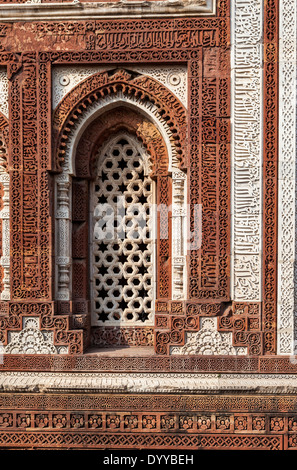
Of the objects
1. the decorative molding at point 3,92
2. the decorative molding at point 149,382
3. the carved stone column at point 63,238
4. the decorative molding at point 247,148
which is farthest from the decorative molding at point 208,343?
the decorative molding at point 3,92

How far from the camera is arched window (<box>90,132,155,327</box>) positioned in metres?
5.12

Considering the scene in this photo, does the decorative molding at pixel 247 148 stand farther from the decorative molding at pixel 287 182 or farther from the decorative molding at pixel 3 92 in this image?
the decorative molding at pixel 3 92

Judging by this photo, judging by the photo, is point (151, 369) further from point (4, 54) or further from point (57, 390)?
point (4, 54)

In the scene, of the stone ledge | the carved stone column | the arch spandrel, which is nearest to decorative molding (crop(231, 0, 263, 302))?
the arch spandrel

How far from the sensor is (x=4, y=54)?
482 cm

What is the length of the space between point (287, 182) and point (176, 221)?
4.16ft

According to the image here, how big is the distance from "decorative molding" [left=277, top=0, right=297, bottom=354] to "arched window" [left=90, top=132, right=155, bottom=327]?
145 centimetres

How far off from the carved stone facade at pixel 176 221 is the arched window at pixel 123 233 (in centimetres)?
34

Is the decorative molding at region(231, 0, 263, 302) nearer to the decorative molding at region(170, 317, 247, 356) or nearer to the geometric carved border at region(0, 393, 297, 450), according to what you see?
the decorative molding at region(170, 317, 247, 356)

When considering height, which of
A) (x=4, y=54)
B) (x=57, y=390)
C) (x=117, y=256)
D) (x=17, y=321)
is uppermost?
(x=4, y=54)

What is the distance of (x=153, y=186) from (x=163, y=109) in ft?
2.86

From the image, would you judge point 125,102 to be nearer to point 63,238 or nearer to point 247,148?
point 247,148

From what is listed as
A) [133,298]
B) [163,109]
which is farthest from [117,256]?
[163,109]

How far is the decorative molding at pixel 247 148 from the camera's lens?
4.70 m
